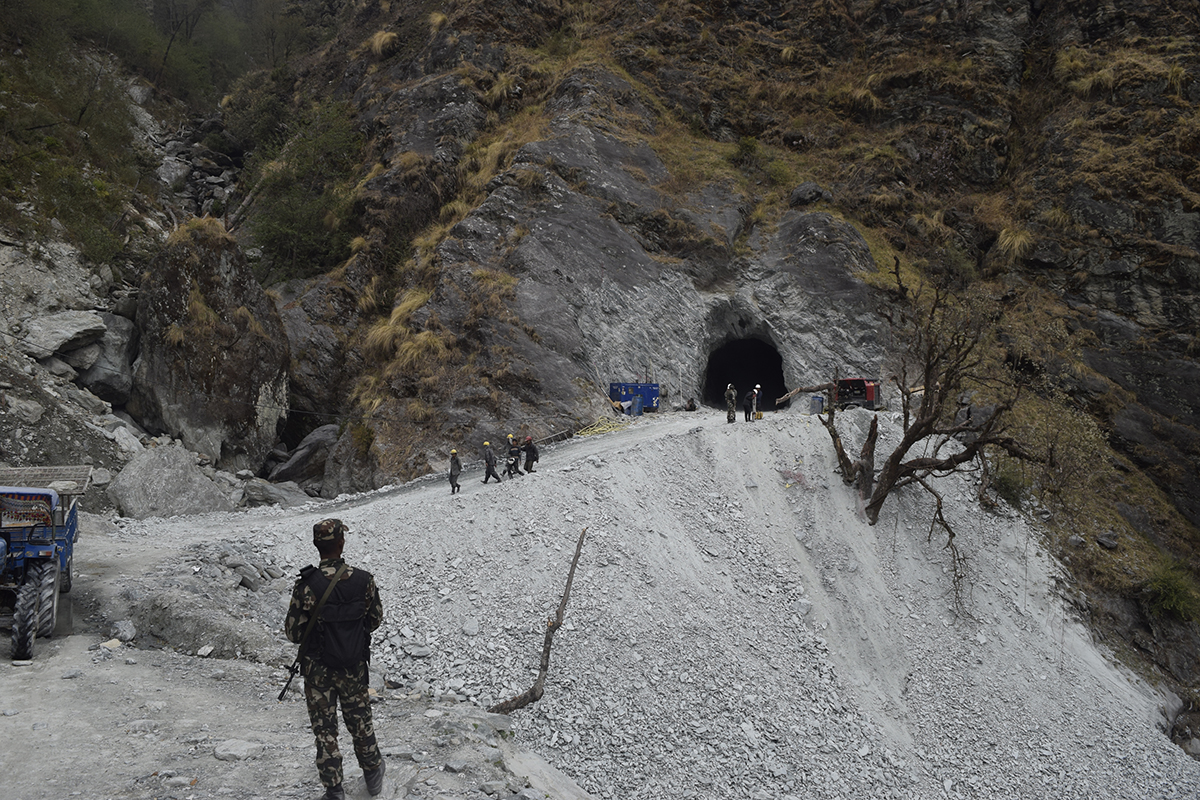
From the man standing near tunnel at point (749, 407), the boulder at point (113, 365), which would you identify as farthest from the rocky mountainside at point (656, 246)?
the man standing near tunnel at point (749, 407)

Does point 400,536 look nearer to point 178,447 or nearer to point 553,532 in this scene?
point 553,532

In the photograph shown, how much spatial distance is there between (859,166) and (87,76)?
128ft

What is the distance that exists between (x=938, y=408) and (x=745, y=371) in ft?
58.4

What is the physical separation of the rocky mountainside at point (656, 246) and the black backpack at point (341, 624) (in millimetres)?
13662

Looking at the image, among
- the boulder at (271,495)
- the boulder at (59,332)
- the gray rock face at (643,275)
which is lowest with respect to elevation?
the boulder at (271,495)

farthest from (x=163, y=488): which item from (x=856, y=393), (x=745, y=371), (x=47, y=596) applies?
(x=745, y=371)

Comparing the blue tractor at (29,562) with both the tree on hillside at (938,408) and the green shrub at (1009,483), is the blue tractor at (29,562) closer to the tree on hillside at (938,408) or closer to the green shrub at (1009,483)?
the tree on hillside at (938,408)

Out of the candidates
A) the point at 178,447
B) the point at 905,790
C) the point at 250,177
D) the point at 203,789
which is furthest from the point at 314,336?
the point at 905,790

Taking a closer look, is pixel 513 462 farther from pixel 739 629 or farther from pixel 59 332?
pixel 59 332

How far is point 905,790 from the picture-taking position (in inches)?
402

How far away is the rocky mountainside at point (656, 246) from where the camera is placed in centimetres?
1895

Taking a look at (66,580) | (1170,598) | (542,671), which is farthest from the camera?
(1170,598)

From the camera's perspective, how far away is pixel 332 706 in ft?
14.8

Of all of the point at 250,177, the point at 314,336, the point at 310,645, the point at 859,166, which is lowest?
the point at 310,645
